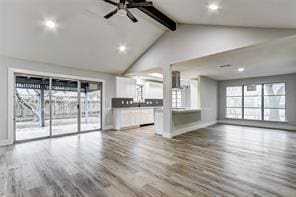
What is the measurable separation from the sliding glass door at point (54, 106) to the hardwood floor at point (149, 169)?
3.94ft

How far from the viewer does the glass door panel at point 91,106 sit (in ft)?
20.8

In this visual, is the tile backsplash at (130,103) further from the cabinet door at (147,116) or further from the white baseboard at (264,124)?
the white baseboard at (264,124)

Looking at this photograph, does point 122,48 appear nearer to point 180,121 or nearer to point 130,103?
point 130,103

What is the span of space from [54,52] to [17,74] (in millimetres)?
1223

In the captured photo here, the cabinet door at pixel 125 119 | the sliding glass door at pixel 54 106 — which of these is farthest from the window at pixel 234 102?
the sliding glass door at pixel 54 106

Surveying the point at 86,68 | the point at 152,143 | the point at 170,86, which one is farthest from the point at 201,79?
the point at 86,68

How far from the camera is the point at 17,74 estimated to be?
477cm

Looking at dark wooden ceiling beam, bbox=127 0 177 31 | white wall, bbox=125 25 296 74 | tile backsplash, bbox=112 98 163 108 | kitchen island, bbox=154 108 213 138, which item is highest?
dark wooden ceiling beam, bbox=127 0 177 31

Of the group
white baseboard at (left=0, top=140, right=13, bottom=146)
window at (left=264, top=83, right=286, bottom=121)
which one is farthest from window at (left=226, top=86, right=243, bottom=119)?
white baseboard at (left=0, top=140, right=13, bottom=146)

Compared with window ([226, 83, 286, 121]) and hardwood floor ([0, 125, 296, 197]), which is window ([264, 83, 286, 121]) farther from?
hardwood floor ([0, 125, 296, 197])

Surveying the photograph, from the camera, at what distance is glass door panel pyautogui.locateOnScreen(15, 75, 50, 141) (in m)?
4.96

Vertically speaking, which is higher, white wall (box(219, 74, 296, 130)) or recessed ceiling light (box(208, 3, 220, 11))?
recessed ceiling light (box(208, 3, 220, 11))

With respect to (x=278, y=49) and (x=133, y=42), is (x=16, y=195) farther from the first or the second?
(x=278, y=49)

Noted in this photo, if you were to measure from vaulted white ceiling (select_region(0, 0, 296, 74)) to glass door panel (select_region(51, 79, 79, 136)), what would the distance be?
0.77 meters
